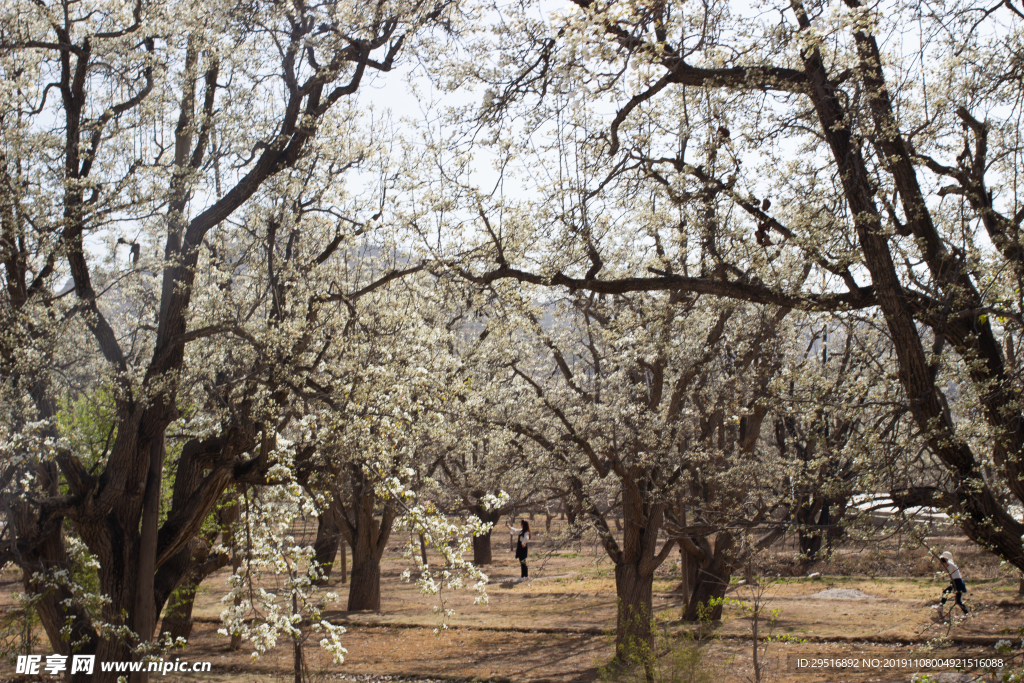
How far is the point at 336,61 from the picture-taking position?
9125mm

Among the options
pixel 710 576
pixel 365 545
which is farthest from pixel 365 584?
pixel 710 576

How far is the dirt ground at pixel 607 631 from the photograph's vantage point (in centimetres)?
1192

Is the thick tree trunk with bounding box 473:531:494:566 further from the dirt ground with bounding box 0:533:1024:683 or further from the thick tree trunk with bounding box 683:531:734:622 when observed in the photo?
the thick tree trunk with bounding box 683:531:734:622

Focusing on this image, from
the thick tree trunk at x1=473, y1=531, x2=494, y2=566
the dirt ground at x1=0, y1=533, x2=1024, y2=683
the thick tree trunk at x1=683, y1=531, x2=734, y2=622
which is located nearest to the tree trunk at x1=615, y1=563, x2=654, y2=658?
the dirt ground at x1=0, y1=533, x2=1024, y2=683

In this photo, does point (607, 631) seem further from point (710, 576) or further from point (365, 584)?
point (365, 584)

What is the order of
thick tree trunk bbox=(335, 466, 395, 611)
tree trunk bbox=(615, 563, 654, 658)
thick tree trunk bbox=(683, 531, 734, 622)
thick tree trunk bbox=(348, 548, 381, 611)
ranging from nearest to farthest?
tree trunk bbox=(615, 563, 654, 658) → thick tree trunk bbox=(683, 531, 734, 622) → thick tree trunk bbox=(335, 466, 395, 611) → thick tree trunk bbox=(348, 548, 381, 611)

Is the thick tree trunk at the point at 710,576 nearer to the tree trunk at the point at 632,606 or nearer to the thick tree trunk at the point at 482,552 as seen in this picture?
the tree trunk at the point at 632,606

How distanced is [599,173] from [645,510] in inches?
255

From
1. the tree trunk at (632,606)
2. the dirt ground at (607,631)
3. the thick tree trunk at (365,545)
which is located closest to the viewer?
the tree trunk at (632,606)

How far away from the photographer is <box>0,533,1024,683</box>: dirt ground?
11.9m

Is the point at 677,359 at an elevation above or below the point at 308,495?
above

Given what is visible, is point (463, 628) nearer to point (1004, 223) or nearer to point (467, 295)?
point (467, 295)

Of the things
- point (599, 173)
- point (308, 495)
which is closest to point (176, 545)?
point (308, 495)

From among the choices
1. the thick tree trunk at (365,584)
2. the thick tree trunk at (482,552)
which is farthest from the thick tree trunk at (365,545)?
the thick tree trunk at (482,552)
